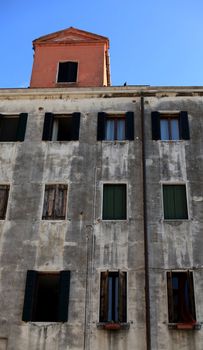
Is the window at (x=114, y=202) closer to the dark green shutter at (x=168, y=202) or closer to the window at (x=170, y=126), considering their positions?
the dark green shutter at (x=168, y=202)

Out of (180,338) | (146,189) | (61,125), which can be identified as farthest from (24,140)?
(180,338)

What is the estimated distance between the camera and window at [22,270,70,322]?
15.9 metres

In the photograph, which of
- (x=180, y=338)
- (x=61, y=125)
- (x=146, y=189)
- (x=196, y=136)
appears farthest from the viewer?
(x=61, y=125)

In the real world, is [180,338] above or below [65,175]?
below

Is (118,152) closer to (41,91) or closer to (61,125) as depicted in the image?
(61,125)

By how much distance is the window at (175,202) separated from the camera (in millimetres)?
17766

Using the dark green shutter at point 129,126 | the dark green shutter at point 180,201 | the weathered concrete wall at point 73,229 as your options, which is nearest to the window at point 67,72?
the weathered concrete wall at point 73,229

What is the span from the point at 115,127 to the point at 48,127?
3059mm

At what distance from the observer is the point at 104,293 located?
53.2 feet

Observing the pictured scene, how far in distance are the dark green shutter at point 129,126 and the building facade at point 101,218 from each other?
7 cm

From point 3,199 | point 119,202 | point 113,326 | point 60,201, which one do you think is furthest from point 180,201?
point 3,199

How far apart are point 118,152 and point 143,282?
5.84 metres

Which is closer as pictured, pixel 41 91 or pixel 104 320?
pixel 104 320

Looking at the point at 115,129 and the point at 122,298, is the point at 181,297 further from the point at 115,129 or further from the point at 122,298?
the point at 115,129
